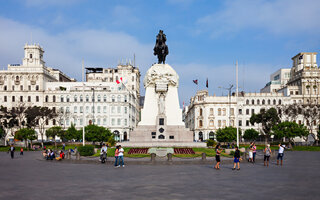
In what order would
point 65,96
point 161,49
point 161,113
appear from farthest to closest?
point 65,96 < point 161,49 < point 161,113

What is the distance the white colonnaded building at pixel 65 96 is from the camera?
9725 centimetres

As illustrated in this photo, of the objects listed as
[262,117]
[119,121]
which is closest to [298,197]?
[262,117]

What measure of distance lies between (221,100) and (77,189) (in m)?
89.3

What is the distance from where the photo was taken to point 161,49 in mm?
46906

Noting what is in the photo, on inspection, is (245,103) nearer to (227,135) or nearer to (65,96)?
(227,135)

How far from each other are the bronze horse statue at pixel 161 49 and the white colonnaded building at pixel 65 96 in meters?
46.8

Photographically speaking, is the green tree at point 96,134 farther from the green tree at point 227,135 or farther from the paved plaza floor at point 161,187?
the paved plaza floor at point 161,187

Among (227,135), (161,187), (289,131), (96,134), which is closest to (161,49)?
(227,135)

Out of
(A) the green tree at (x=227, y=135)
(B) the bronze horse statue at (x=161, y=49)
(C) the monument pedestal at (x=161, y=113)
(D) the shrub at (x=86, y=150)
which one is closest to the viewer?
(D) the shrub at (x=86, y=150)

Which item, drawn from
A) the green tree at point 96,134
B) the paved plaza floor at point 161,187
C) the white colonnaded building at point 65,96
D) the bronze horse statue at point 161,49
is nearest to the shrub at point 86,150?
the paved plaza floor at point 161,187

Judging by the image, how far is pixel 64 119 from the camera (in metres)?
97.2

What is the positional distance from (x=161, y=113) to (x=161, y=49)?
351 inches

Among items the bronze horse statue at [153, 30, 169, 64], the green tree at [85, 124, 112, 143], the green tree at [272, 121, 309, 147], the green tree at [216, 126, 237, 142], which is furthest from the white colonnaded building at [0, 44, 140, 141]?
the bronze horse statue at [153, 30, 169, 64]

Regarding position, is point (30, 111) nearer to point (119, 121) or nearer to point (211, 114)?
point (119, 121)
